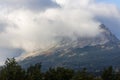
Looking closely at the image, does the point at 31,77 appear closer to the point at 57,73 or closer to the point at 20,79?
the point at 20,79

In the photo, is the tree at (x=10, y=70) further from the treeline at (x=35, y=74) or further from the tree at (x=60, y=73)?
the tree at (x=60, y=73)

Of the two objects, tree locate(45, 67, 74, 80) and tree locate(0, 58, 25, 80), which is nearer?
tree locate(0, 58, 25, 80)

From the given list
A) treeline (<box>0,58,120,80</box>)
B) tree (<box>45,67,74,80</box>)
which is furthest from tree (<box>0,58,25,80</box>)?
tree (<box>45,67,74,80</box>)

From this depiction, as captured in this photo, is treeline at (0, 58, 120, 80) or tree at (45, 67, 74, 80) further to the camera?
tree at (45, 67, 74, 80)

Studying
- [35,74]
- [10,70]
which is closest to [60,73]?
[35,74]

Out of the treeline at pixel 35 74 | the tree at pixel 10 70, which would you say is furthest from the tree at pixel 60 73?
the tree at pixel 10 70

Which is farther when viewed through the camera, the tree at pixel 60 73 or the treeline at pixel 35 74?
the tree at pixel 60 73

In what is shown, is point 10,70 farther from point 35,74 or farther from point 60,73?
point 60,73

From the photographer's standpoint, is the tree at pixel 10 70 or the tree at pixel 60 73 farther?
the tree at pixel 60 73

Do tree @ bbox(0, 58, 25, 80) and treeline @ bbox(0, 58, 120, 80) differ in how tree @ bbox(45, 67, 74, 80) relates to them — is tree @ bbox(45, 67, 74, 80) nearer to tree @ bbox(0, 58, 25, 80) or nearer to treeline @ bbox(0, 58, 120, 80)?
treeline @ bbox(0, 58, 120, 80)

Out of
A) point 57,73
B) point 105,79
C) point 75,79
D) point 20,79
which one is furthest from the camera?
point 105,79

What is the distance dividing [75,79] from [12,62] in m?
27.8

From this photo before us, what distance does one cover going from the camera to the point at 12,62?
159375 millimetres

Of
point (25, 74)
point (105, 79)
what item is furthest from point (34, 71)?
point (105, 79)
